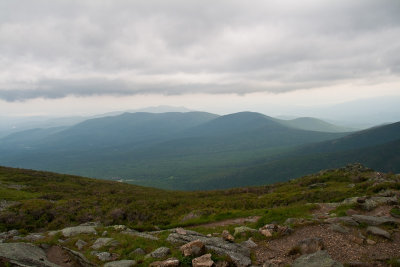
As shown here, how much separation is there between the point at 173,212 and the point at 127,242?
49.5ft

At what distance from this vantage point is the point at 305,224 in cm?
1681

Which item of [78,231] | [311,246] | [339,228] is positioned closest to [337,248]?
[311,246]

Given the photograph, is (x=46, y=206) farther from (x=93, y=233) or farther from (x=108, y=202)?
(x=93, y=233)

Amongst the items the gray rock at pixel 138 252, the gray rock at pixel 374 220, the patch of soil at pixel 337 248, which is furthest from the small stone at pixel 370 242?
the gray rock at pixel 138 252

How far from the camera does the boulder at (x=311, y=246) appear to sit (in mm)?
12745

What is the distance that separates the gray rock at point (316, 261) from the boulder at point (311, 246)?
0.83m

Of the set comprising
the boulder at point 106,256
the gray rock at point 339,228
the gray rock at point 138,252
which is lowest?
the boulder at point 106,256

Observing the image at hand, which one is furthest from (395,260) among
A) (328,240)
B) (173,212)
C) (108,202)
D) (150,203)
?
(108,202)

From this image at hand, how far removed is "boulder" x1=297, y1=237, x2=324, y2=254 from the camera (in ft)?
41.8

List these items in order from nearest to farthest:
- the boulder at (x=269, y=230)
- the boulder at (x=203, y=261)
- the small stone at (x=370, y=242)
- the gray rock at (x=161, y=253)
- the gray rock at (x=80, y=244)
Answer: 1. the boulder at (x=203, y=261)
2. the gray rock at (x=161, y=253)
3. the small stone at (x=370, y=242)
4. the boulder at (x=269, y=230)
5. the gray rock at (x=80, y=244)

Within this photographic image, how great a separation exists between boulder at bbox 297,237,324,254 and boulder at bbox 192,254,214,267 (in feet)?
18.4

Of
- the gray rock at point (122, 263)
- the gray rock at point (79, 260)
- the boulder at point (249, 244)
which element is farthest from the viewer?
the boulder at point (249, 244)

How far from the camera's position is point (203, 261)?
11.4m

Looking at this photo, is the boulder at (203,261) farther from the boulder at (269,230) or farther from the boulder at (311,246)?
the boulder at (269,230)
